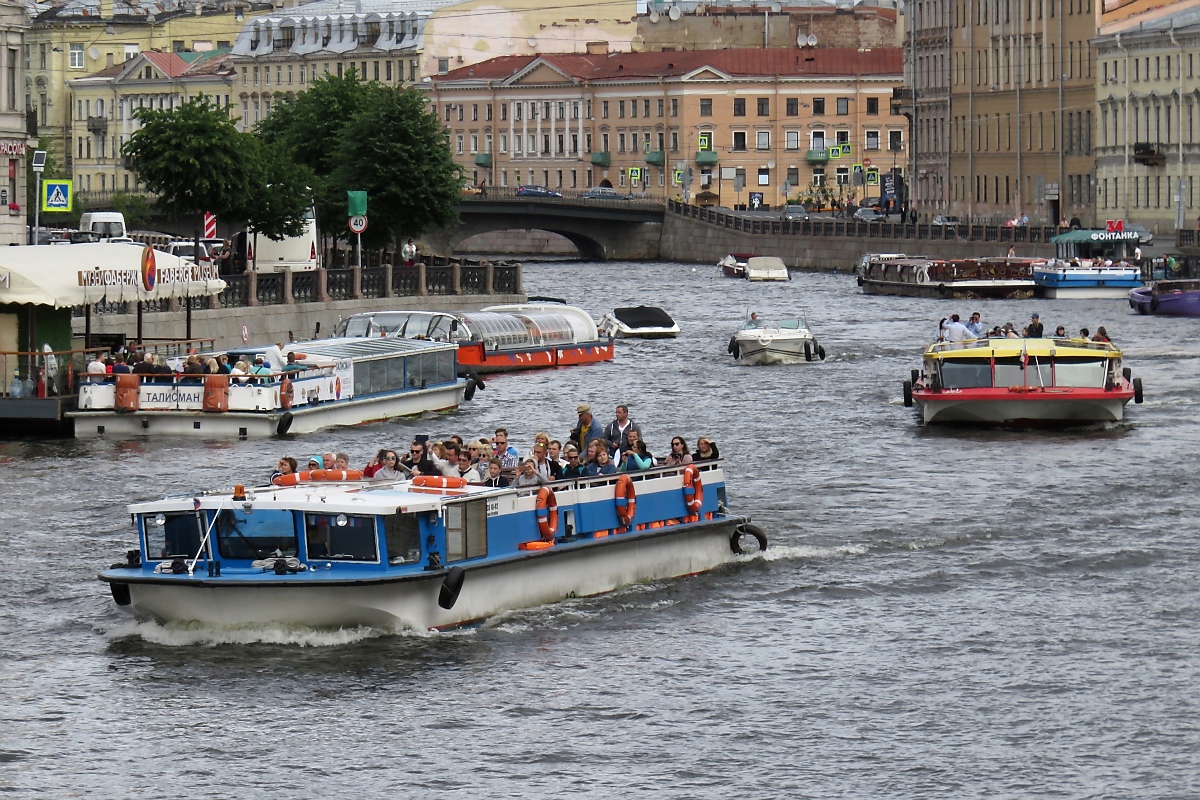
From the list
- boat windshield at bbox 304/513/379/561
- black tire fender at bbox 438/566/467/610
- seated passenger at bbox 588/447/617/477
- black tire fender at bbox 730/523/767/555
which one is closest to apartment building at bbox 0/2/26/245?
black tire fender at bbox 730/523/767/555

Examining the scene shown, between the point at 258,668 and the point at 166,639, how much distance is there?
150 cm

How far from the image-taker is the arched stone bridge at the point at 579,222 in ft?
416

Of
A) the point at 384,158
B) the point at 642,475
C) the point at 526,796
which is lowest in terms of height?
the point at 526,796

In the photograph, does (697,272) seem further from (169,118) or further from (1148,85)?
(169,118)

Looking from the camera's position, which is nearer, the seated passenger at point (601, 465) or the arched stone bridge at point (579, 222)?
the seated passenger at point (601, 465)

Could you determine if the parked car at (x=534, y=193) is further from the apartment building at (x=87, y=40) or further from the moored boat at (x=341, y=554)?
the moored boat at (x=341, y=554)

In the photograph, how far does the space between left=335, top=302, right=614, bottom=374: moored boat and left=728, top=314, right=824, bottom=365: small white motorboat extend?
329 centimetres

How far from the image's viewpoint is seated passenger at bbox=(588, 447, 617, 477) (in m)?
29.0

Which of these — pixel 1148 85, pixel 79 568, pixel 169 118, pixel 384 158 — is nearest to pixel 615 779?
pixel 79 568

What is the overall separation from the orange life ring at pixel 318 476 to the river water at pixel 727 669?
61.9 inches

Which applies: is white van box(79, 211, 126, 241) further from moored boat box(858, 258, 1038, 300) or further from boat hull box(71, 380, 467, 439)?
boat hull box(71, 380, 467, 439)

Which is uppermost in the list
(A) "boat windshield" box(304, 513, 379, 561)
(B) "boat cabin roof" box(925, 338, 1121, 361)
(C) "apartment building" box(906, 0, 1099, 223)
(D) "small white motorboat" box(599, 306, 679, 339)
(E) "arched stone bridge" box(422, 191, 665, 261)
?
(C) "apartment building" box(906, 0, 1099, 223)

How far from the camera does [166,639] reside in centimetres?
2656

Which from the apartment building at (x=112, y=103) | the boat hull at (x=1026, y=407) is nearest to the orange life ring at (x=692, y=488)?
the boat hull at (x=1026, y=407)
